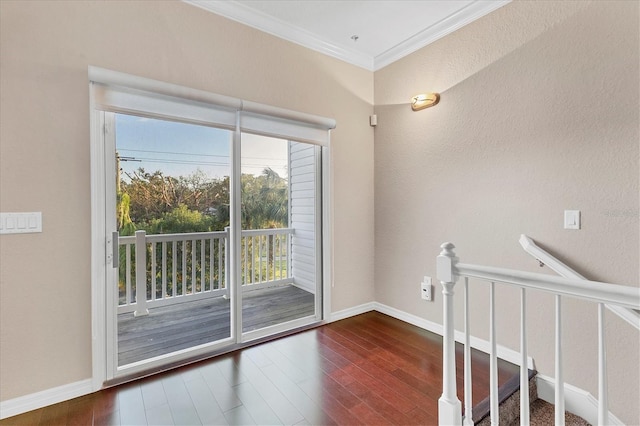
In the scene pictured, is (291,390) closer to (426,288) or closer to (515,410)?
(515,410)

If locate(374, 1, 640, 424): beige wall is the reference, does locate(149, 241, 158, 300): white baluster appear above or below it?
below

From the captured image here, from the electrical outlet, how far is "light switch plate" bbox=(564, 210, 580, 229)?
124cm

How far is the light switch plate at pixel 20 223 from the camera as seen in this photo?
1795 mm

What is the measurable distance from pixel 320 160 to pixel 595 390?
2727 millimetres

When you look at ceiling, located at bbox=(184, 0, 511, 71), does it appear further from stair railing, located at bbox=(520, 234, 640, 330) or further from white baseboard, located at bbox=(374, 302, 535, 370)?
white baseboard, located at bbox=(374, 302, 535, 370)

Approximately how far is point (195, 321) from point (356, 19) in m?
3.09

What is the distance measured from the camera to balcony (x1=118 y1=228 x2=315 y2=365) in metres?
2.40

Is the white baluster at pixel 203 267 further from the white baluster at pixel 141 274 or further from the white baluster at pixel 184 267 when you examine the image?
the white baluster at pixel 141 274

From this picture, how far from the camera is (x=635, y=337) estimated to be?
5.92ft

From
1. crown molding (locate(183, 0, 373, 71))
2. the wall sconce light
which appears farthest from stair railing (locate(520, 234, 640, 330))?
crown molding (locate(183, 0, 373, 71))

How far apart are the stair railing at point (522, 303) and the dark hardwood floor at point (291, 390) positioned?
383 mm

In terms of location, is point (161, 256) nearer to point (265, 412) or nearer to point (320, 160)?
point (265, 412)

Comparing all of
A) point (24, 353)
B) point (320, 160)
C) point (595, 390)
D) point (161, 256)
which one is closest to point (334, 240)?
A: point (320, 160)

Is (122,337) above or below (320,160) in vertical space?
below
